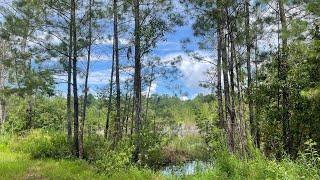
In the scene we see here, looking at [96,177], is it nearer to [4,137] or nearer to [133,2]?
[133,2]

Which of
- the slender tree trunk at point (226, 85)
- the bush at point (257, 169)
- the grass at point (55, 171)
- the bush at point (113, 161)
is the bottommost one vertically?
the grass at point (55, 171)

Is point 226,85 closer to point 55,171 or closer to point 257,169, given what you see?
point 55,171

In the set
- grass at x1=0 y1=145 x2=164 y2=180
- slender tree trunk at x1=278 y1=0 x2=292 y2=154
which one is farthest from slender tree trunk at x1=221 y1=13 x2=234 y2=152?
grass at x1=0 y1=145 x2=164 y2=180

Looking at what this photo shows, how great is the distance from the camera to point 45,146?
19.4m

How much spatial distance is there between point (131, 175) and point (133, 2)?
9.23 meters

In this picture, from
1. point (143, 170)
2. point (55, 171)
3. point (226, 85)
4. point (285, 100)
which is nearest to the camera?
point (55, 171)

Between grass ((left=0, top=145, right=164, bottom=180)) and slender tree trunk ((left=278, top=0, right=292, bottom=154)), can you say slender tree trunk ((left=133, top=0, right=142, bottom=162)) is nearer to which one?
grass ((left=0, top=145, right=164, bottom=180))

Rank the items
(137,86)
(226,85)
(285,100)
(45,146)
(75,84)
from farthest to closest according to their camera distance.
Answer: (226,85) → (285,100) → (137,86) → (75,84) → (45,146)

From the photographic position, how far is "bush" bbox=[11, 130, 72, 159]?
1898 centimetres

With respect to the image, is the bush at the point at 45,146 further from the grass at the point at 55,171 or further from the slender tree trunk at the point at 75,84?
the grass at the point at 55,171

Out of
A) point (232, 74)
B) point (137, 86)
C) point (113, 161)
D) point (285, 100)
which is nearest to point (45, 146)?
point (137, 86)

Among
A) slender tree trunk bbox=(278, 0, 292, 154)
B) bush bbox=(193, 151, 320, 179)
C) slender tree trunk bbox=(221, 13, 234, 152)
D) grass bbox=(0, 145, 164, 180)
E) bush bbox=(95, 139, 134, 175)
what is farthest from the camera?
slender tree trunk bbox=(278, 0, 292, 154)

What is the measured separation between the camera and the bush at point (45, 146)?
1898cm

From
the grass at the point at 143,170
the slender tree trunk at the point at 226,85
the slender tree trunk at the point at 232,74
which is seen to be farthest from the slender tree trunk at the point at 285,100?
the grass at the point at 143,170
